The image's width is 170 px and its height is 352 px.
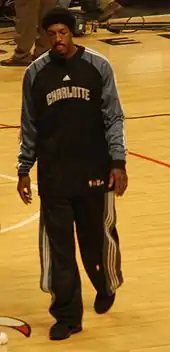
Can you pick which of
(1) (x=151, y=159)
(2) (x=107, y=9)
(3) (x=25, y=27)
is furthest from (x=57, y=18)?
(2) (x=107, y=9)

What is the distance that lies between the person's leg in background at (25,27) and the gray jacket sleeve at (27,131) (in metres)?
5.92

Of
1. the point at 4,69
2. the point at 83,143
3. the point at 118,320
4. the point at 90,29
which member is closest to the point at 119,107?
the point at 83,143

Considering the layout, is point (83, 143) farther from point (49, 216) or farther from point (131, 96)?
point (131, 96)

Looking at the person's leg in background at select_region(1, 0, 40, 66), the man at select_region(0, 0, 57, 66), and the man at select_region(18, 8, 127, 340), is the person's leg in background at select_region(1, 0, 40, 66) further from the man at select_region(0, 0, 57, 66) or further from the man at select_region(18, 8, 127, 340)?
the man at select_region(18, 8, 127, 340)

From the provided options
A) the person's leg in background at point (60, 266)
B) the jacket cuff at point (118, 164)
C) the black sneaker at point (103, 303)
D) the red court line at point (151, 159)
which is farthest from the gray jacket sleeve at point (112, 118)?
the red court line at point (151, 159)

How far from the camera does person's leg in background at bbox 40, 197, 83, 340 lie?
159 inches

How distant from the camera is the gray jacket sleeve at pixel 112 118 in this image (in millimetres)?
3973

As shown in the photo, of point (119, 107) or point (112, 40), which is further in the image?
point (112, 40)

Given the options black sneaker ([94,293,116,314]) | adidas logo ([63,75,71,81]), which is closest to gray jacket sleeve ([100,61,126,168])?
adidas logo ([63,75,71,81])

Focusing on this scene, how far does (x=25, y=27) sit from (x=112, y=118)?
6145 millimetres

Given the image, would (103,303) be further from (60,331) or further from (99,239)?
(99,239)

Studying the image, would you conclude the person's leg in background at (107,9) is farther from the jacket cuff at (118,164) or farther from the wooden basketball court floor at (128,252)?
the jacket cuff at (118,164)

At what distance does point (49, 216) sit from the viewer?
4051mm

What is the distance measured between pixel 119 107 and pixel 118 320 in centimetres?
102
